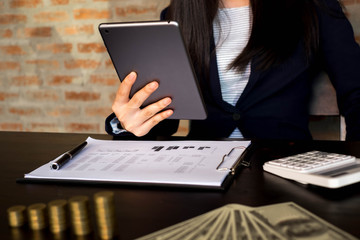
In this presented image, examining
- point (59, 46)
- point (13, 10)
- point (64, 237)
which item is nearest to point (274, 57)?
point (64, 237)

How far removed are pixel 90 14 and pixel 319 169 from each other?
151 centimetres

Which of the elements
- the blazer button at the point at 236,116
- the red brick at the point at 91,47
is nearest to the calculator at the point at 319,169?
the blazer button at the point at 236,116

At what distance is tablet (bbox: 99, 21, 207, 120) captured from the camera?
0.70 meters

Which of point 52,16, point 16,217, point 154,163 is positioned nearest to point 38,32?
point 52,16

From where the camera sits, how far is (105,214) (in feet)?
1.34

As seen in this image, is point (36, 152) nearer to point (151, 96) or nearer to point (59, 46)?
point (151, 96)

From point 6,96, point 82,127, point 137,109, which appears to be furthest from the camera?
point 6,96

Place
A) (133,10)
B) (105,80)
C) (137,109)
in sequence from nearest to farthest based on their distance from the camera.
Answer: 1. (137,109)
2. (133,10)
3. (105,80)

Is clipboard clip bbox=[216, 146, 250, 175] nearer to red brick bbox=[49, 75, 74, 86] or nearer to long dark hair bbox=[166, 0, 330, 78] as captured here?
long dark hair bbox=[166, 0, 330, 78]

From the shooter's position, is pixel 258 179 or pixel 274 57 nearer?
pixel 258 179

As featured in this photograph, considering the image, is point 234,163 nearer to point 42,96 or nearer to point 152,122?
point 152,122

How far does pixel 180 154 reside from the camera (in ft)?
2.29

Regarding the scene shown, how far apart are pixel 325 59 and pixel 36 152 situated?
2.64 feet

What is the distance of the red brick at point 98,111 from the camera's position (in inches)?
73.7
